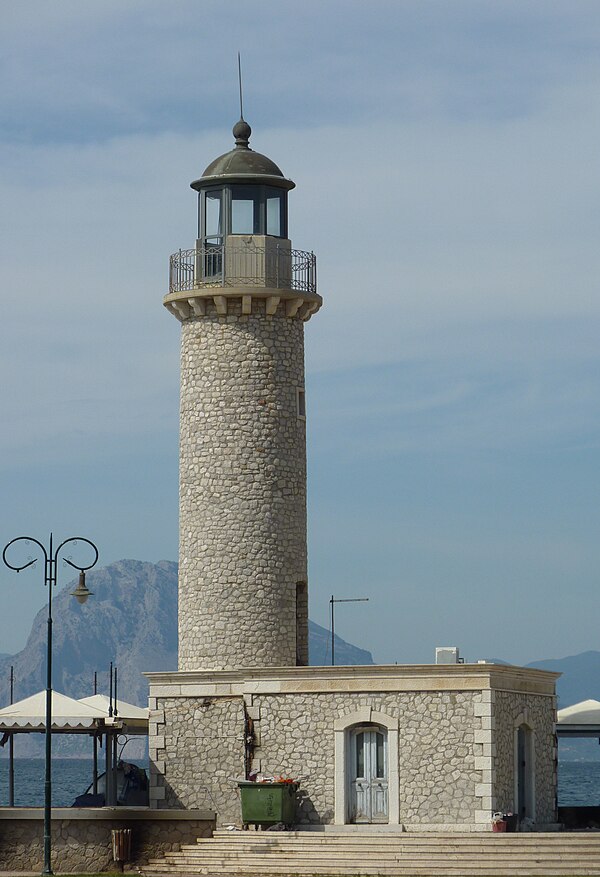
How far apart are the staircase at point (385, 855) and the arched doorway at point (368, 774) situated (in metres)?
0.92

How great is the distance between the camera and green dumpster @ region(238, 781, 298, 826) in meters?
30.1

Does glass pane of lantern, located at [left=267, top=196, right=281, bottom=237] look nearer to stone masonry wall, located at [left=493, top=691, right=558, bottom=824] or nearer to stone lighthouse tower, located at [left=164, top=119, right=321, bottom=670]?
stone lighthouse tower, located at [left=164, top=119, right=321, bottom=670]

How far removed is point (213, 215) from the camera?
35.0 meters

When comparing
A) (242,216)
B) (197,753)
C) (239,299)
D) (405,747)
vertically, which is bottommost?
(197,753)

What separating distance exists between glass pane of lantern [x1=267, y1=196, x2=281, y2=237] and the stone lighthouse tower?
0.12 feet

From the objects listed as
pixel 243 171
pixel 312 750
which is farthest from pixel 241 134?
pixel 312 750

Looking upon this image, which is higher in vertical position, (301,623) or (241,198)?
(241,198)

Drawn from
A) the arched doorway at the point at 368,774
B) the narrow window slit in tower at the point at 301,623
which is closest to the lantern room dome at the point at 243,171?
the narrow window slit in tower at the point at 301,623

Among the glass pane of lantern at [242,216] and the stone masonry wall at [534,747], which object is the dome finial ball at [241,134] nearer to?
the glass pane of lantern at [242,216]

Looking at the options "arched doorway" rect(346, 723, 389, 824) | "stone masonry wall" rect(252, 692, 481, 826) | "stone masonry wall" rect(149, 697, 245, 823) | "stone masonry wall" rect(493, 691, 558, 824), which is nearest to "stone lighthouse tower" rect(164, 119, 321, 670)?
"stone masonry wall" rect(149, 697, 245, 823)

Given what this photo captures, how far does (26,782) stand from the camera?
122438 mm

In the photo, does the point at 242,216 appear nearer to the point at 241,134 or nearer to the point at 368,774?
the point at 241,134

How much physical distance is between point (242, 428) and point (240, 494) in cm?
128

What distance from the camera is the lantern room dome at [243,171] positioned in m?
34.6
